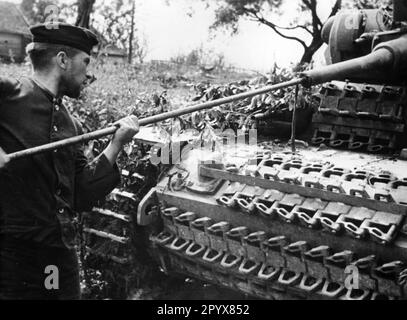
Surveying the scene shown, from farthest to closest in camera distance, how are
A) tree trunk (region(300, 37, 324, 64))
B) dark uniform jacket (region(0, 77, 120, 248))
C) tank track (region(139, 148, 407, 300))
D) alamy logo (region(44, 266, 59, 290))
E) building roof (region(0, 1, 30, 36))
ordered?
building roof (region(0, 1, 30, 36)) < tree trunk (region(300, 37, 324, 64)) < tank track (region(139, 148, 407, 300)) < alamy logo (region(44, 266, 59, 290)) < dark uniform jacket (region(0, 77, 120, 248))

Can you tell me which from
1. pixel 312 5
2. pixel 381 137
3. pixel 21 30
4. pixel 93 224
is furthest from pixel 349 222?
pixel 21 30

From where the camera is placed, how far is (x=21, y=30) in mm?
33938

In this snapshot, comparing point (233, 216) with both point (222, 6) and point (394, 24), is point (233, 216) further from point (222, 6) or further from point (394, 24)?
point (222, 6)

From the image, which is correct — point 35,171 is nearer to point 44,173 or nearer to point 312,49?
point 44,173

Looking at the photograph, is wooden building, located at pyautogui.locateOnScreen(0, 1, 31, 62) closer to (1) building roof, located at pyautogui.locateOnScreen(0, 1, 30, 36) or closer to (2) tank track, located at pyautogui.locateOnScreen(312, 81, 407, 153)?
(1) building roof, located at pyautogui.locateOnScreen(0, 1, 30, 36)

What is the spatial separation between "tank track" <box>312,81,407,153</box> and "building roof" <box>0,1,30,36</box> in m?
32.1

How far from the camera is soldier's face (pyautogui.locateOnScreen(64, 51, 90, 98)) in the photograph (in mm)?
2953

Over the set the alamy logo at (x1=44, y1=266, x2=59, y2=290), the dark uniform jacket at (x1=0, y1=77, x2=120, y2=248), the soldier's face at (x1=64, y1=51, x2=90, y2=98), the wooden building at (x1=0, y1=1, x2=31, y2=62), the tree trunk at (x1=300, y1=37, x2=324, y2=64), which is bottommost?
the alamy logo at (x1=44, y1=266, x2=59, y2=290)

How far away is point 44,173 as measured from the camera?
2.85 meters

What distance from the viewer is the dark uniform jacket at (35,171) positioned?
2756 millimetres

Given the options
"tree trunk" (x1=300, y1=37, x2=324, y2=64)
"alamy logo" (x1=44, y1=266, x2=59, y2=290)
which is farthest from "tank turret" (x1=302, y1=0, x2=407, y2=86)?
"tree trunk" (x1=300, y1=37, x2=324, y2=64)

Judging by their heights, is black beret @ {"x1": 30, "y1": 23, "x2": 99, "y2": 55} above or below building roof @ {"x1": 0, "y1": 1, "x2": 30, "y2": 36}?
below

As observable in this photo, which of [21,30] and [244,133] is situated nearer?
[244,133]
